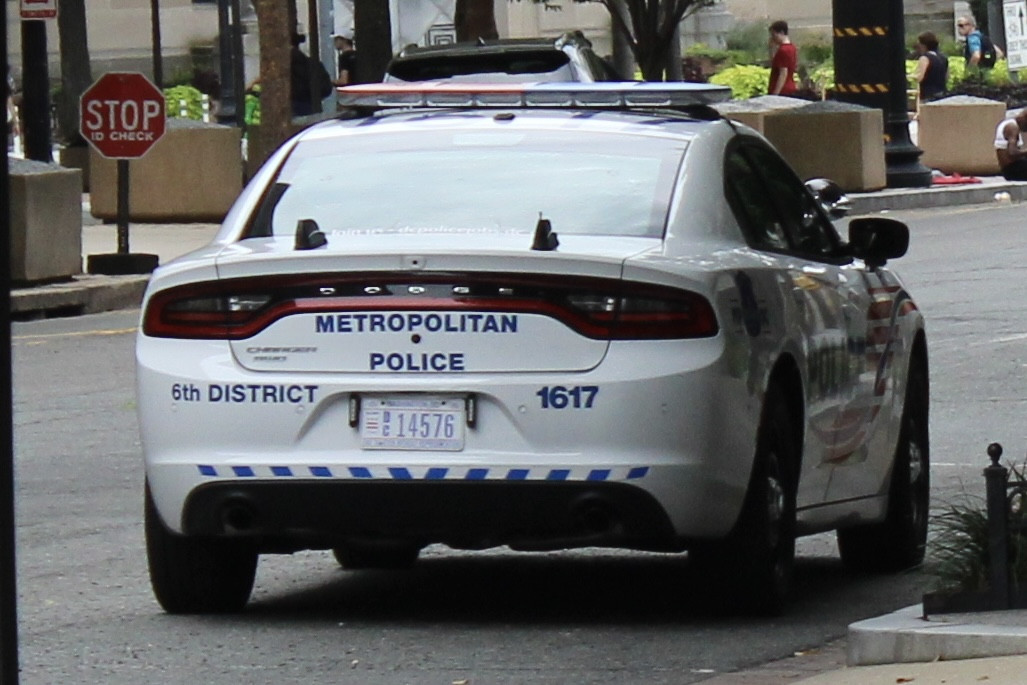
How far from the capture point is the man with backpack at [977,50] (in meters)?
50.6

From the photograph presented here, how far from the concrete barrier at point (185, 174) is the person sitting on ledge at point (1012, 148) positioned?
377 inches

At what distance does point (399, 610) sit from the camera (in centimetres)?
802

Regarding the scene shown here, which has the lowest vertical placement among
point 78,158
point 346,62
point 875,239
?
point 78,158

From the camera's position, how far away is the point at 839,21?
30.7 m

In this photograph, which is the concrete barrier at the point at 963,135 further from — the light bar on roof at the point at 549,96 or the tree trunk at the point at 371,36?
the light bar on roof at the point at 549,96

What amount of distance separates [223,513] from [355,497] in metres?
0.41

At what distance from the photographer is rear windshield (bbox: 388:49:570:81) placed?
2212 cm

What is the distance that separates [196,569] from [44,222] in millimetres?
12884

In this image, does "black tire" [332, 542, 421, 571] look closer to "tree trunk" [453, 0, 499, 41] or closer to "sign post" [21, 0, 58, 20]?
"sign post" [21, 0, 58, 20]

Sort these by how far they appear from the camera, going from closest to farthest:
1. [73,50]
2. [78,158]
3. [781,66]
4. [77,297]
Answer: [77,297] → [78,158] → [781,66] → [73,50]

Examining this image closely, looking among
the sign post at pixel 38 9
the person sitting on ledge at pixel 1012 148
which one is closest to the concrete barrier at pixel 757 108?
the person sitting on ledge at pixel 1012 148

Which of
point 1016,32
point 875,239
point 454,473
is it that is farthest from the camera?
point 1016,32

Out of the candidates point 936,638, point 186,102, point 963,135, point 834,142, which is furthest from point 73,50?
point 936,638

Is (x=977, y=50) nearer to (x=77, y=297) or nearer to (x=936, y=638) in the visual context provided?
(x=77, y=297)
